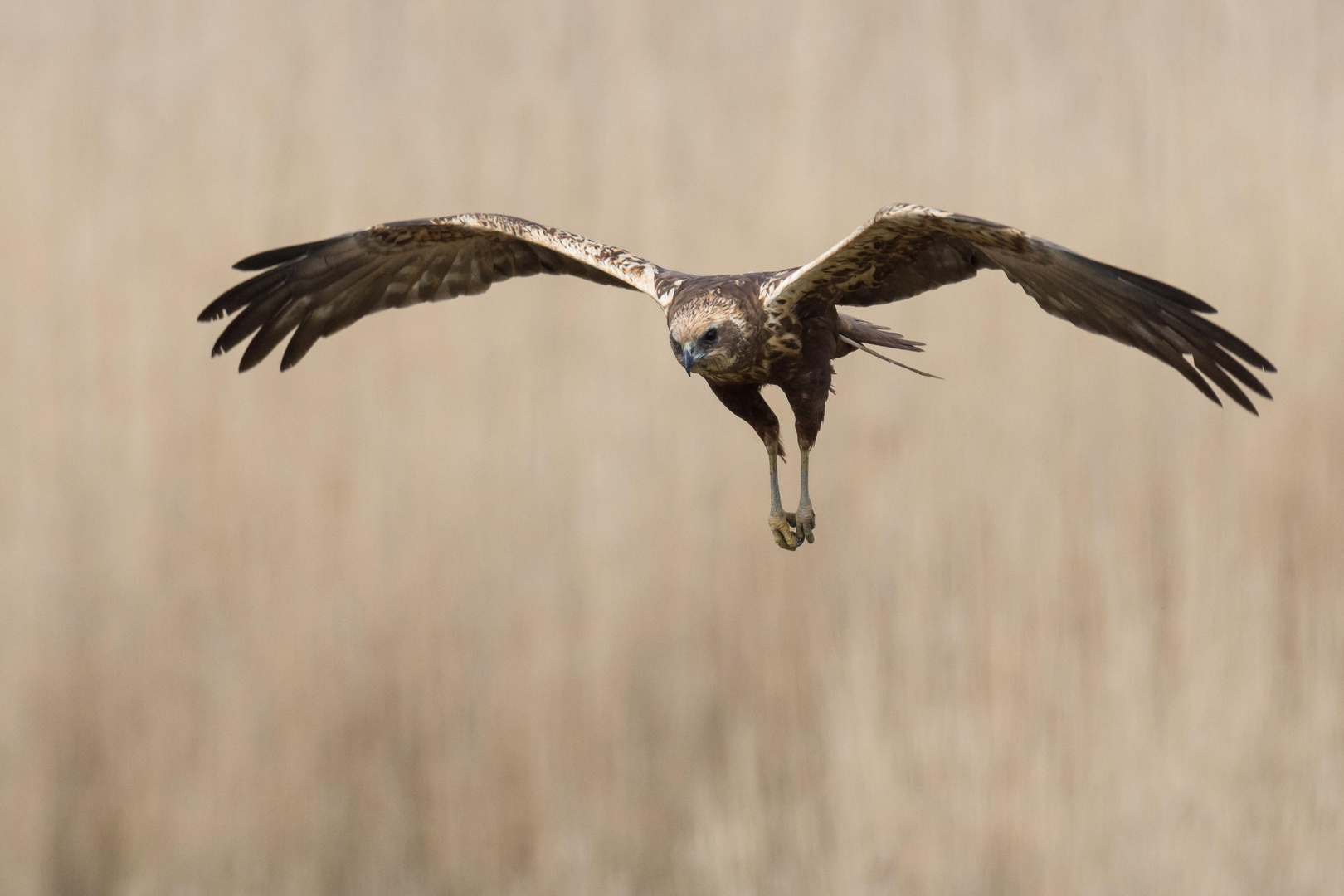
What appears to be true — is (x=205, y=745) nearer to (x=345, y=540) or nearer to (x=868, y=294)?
(x=345, y=540)

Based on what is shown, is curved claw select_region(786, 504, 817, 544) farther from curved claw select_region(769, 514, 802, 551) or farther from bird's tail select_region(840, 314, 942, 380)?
bird's tail select_region(840, 314, 942, 380)

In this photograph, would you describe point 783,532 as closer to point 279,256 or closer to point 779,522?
point 779,522

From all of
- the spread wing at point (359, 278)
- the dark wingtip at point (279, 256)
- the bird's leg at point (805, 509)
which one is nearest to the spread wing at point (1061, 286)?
the bird's leg at point (805, 509)

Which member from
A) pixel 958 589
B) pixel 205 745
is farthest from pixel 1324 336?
pixel 205 745

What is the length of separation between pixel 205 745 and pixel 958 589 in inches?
92.6

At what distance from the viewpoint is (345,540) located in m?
4.60

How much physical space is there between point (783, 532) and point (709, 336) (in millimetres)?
421

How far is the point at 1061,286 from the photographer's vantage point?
2445mm

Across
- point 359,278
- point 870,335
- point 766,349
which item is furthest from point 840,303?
point 359,278

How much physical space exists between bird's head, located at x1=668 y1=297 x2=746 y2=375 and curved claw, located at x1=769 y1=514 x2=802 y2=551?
0.34 metres

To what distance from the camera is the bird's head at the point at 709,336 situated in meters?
2.28

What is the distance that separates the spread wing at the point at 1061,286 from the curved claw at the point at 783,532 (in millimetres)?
374

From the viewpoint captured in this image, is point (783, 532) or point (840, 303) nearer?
point (783, 532)

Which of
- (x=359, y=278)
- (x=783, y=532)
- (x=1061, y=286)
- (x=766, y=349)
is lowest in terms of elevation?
(x=783, y=532)
